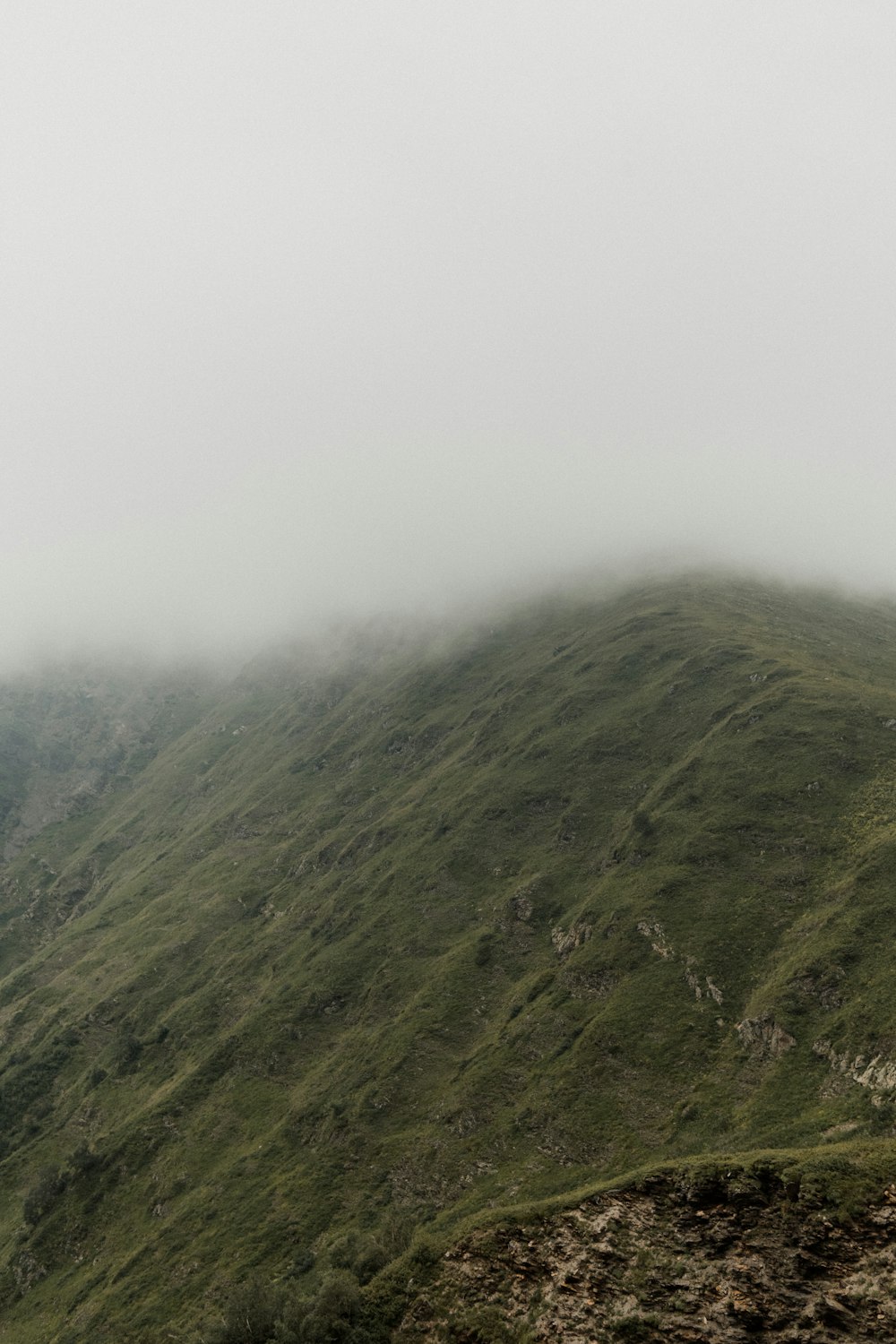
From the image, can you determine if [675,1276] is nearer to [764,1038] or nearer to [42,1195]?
[764,1038]

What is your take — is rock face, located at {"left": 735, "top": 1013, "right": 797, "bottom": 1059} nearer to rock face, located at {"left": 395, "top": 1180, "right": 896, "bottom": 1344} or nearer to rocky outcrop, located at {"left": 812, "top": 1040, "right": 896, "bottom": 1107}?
rocky outcrop, located at {"left": 812, "top": 1040, "right": 896, "bottom": 1107}

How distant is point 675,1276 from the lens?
4162 centimetres

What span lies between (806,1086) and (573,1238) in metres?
88.3

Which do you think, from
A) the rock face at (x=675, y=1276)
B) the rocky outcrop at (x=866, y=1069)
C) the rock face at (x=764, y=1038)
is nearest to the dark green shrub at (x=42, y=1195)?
the rock face at (x=764, y=1038)

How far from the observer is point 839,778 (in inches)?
7087

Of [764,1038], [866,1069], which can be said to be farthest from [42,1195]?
[866,1069]

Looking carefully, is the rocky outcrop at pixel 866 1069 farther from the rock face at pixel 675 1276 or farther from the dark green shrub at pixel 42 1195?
the dark green shrub at pixel 42 1195

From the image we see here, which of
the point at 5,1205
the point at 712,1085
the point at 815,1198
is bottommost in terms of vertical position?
the point at 5,1205

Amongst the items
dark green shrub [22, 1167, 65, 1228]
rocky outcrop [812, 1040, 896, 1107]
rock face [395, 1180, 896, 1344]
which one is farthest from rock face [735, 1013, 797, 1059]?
dark green shrub [22, 1167, 65, 1228]

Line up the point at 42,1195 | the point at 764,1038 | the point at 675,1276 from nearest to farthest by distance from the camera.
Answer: the point at 675,1276
the point at 764,1038
the point at 42,1195

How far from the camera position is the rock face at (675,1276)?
3775 cm

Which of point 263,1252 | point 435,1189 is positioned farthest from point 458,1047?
point 263,1252

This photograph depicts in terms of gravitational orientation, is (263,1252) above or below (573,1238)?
below

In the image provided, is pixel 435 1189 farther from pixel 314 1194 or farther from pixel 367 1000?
pixel 367 1000
